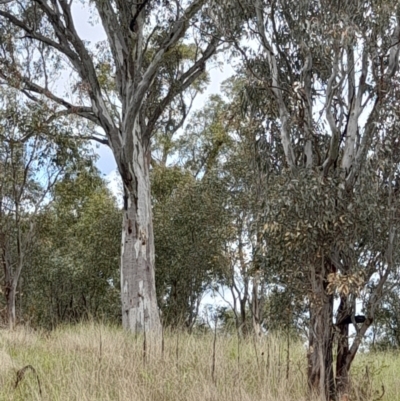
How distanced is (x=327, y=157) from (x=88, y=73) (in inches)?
231

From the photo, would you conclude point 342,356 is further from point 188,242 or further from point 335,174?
point 188,242

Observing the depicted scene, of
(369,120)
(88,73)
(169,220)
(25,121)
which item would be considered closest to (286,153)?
(369,120)

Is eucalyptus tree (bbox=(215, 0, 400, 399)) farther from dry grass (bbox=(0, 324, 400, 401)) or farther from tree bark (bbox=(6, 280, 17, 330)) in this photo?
tree bark (bbox=(6, 280, 17, 330))

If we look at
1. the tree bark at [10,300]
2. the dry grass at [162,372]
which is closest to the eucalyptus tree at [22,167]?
the tree bark at [10,300]

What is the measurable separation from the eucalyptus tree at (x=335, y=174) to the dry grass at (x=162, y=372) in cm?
50

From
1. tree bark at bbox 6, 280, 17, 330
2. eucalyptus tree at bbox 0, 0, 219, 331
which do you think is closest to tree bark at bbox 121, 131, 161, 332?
eucalyptus tree at bbox 0, 0, 219, 331

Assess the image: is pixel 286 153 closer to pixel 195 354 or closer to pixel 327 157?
pixel 327 157

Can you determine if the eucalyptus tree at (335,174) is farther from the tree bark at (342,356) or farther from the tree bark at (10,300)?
the tree bark at (10,300)

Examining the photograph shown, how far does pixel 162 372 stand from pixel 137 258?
4822mm

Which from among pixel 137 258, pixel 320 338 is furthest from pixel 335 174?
pixel 137 258

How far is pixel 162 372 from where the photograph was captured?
5.26 metres

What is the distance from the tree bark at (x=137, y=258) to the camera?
9.77 m

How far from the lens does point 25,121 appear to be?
40.2ft

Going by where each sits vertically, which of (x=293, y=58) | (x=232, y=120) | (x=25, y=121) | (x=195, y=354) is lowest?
(x=195, y=354)
